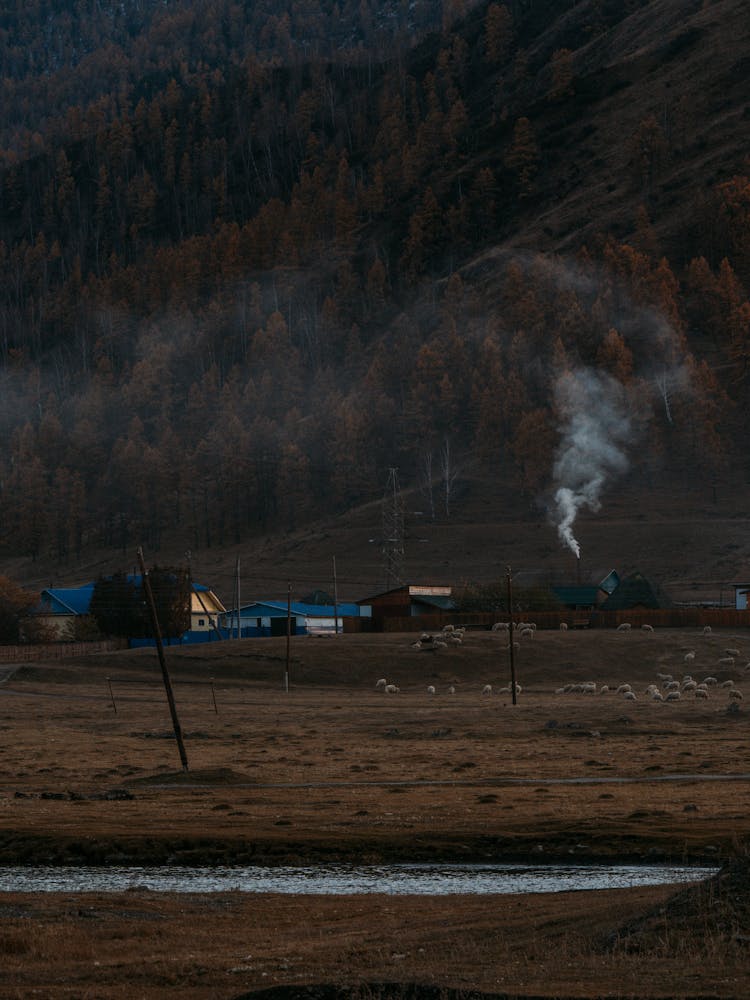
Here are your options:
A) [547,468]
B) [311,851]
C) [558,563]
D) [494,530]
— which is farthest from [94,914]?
[547,468]

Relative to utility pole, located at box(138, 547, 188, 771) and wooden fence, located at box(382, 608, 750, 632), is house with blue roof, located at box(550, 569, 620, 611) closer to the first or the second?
wooden fence, located at box(382, 608, 750, 632)

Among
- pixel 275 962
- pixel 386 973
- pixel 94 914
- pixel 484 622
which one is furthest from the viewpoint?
pixel 484 622

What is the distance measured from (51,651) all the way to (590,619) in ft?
153

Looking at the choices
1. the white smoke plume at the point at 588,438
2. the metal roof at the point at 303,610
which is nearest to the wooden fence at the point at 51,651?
the metal roof at the point at 303,610

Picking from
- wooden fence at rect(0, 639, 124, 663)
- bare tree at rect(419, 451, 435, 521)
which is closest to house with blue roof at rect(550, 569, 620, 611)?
A: wooden fence at rect(0, 639, 124, 663)

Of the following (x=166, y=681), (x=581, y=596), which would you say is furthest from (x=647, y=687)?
(x=166, y=681)

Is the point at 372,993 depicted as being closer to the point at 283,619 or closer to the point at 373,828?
the point at 373,828

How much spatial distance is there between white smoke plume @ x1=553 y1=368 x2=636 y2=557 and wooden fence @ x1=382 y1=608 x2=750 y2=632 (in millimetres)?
40055

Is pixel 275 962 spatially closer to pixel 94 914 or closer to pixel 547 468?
pixel 94 914

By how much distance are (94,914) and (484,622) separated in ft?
347

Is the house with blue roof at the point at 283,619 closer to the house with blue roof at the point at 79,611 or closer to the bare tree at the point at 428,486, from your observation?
the house with blue roof at the point at 79,611

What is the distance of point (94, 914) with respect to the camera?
2600 cm

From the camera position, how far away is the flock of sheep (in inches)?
3538

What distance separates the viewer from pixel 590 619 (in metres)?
132
